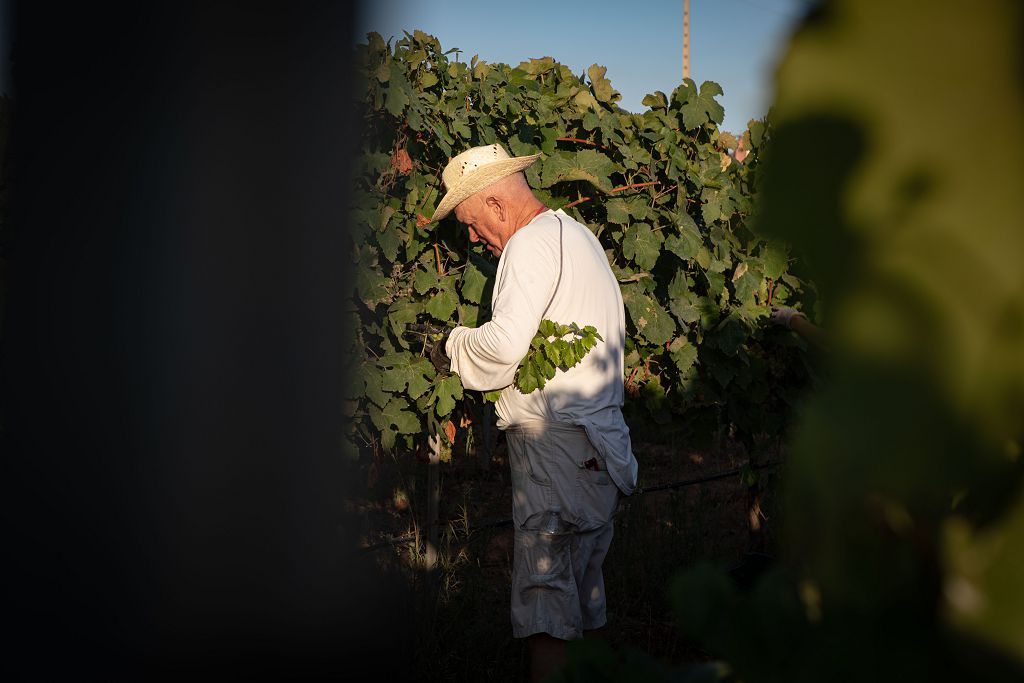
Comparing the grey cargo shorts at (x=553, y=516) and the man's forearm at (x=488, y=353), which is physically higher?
the man's forearm at (x=488, y=353)

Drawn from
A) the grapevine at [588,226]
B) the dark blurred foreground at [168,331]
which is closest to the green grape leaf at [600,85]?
the grapevine at [588,226]

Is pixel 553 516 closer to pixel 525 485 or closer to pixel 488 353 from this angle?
pixel 525 485

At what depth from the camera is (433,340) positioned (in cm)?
372

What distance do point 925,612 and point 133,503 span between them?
961 millimetres

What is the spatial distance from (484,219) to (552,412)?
81cm

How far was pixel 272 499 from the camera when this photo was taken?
111 cm

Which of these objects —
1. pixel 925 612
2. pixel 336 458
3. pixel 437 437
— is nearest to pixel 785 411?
pixel 437 437

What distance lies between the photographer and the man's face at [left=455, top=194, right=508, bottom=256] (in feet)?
10.5

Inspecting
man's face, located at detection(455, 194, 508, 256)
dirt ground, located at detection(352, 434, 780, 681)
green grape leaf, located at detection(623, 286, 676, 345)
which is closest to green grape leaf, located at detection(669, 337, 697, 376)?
green grape leaf, located at detection(623, 286, 676, 345)

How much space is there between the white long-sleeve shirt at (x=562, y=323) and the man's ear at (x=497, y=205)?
6.5 inches

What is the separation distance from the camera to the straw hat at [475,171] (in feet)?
10.4

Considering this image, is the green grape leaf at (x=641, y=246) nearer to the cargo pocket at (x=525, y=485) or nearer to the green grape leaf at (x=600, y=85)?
the green grape leaf at (x=600, y=85)

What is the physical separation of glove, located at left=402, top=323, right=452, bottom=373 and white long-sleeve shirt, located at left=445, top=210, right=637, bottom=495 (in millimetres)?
212

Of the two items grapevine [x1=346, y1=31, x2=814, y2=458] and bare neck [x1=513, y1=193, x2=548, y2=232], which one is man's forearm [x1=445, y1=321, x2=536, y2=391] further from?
bare neck [x1=513, y1=193, x2=548, y2=232]
